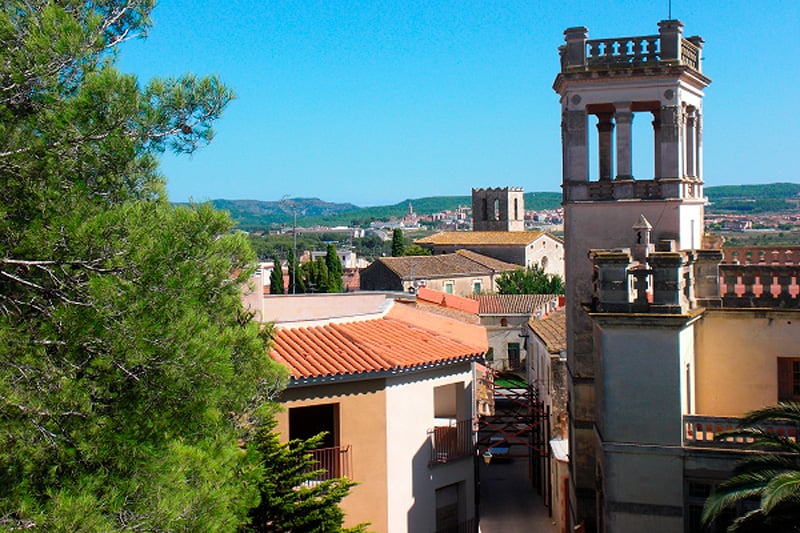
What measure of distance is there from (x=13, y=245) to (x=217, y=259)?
2075 millimetres

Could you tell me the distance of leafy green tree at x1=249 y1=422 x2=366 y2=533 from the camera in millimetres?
12359

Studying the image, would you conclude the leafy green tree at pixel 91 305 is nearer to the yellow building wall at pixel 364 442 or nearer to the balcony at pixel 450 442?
the yellow building wall at pixel 364 442

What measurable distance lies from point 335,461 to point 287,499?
3.35 metres

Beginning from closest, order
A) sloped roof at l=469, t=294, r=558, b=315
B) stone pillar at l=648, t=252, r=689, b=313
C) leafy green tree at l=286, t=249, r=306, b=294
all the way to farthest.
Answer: stone pillar at l=648, t=252, r=689, b=313, sloped roof at l=469, t=294, r=558, b=315, leafy green tree at l=286, t=249, r=306, b=294

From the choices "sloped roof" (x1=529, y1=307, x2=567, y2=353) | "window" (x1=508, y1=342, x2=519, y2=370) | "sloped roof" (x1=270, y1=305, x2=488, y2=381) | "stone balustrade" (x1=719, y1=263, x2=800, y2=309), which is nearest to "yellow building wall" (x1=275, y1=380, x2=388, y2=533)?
"sloped roof" (x1=270, y1=305, x2=488, y2=381)

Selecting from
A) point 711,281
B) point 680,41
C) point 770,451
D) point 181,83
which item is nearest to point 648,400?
point 770,451

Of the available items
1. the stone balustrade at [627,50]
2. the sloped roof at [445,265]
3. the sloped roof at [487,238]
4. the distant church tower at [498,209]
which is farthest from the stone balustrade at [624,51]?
the distant church tower at [498,209]

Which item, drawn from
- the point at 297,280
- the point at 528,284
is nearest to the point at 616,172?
the point at 528,284

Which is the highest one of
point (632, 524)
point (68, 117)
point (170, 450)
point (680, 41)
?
point (680, 41)

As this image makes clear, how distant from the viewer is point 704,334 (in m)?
15.9

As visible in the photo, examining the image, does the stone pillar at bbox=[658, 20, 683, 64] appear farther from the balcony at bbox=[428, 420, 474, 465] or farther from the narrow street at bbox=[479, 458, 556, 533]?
the narrow street at bbox=[479, 458, 556, 533]

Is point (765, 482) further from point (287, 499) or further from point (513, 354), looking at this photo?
point (513, 354)

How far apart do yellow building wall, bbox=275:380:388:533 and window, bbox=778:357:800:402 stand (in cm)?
712

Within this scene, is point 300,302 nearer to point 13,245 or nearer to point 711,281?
point 711,281
